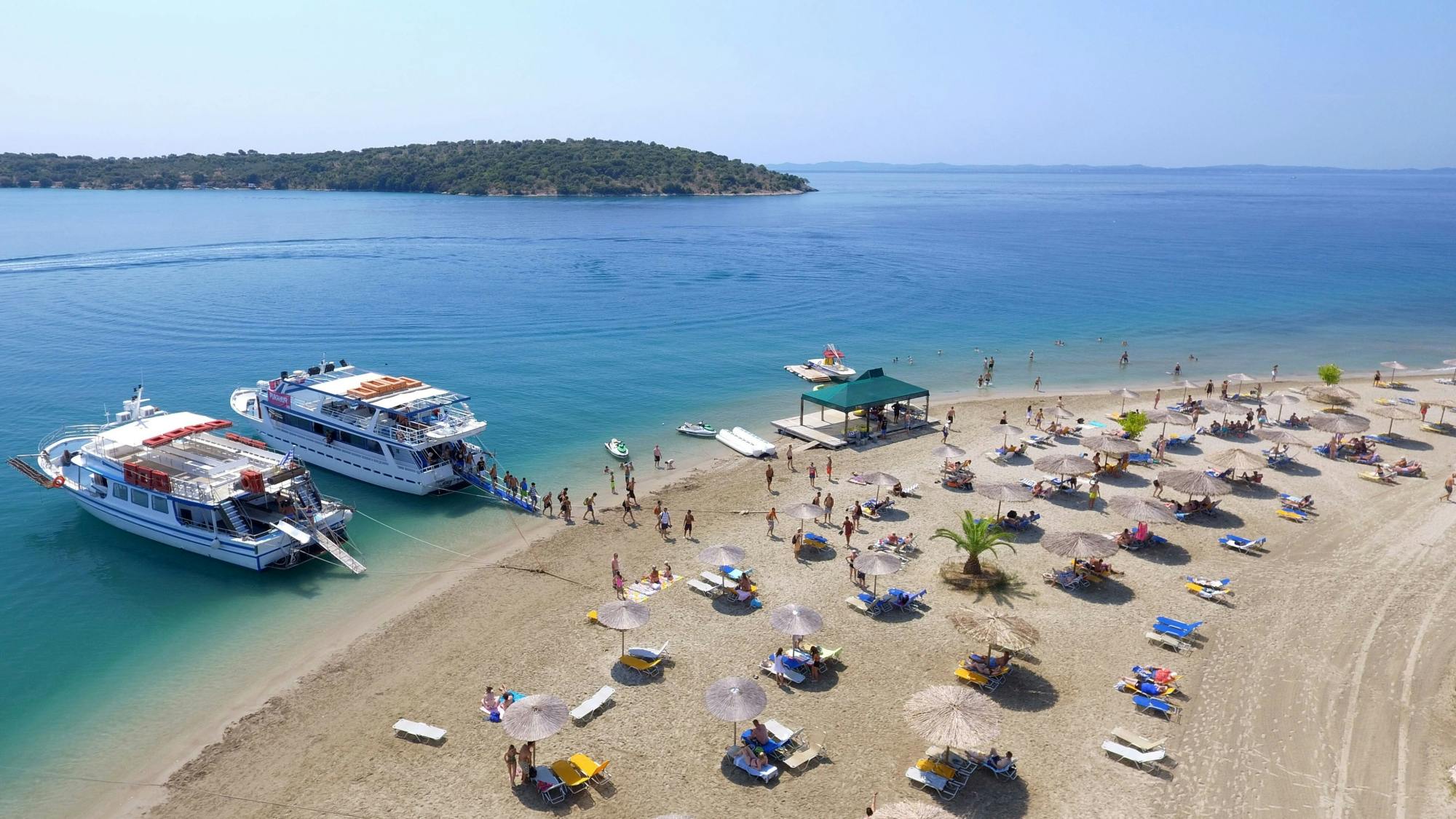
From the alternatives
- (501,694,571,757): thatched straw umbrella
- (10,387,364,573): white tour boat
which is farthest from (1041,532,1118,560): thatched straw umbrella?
(10,387,364,573): white tour boat

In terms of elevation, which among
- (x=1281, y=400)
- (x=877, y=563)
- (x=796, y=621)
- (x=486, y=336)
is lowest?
(x=796, y=621)

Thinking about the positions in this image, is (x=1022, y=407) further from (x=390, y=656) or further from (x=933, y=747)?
(x=390, y=656)

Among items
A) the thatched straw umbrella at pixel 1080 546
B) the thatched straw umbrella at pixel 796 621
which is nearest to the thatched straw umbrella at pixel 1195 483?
the thatched straw umbrella at pixel 1080 546

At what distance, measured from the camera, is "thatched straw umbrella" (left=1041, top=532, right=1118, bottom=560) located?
76.7 feet

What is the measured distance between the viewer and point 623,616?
20.8 m

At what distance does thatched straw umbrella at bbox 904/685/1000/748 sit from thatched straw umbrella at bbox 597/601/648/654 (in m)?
7.24

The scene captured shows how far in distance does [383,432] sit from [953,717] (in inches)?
1049

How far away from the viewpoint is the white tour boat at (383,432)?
1324 inches

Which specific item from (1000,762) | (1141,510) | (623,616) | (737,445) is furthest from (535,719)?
(737,445)

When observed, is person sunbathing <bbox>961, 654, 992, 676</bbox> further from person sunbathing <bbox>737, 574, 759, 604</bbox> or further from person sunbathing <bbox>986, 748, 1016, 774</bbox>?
person sunbathing <bbox>737, 574, 759, 604</bbox>

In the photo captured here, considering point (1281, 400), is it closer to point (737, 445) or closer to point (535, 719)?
point (737, 445)

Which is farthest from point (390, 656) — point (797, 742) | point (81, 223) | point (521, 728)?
point (81, 223)

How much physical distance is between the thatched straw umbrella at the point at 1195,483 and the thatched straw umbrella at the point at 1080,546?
6145mm

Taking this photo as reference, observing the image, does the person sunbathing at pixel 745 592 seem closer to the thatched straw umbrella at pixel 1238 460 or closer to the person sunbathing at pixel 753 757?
the person sunbathing at pixel 753 757
